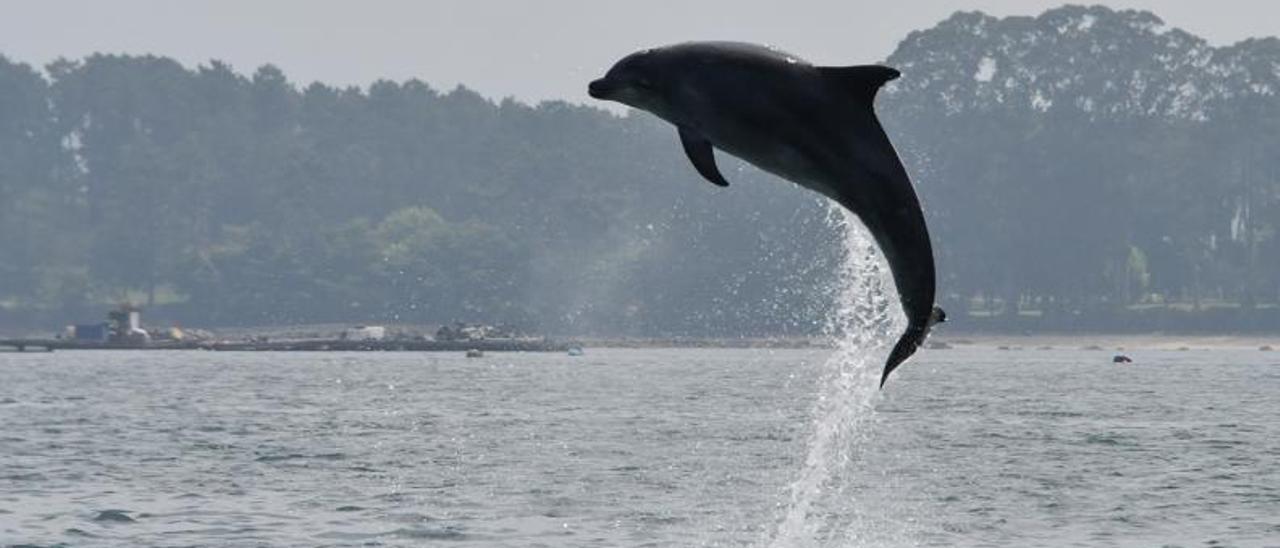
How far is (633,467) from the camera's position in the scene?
196 ft

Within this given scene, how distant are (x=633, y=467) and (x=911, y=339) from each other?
137 ft

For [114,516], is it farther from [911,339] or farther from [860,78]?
[860,78]

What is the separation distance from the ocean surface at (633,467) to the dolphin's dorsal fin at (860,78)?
15.0 metres

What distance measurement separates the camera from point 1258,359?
19262 centimetres

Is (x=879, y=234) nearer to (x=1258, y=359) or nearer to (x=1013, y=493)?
(x=1013, y=493)

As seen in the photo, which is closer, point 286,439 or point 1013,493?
point 1013,493

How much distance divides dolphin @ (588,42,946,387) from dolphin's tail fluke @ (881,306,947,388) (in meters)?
0.20

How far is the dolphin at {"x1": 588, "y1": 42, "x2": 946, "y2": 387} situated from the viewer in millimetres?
17297

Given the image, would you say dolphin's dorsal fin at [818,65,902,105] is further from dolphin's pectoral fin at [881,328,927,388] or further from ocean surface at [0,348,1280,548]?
ocean surface at [0,348,1280,548]

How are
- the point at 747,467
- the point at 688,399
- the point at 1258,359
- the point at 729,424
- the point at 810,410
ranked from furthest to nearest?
the point at 1258,359 < the point at 688,399 < the point at 810,410 < the point at 729,424 < the point at 747,467

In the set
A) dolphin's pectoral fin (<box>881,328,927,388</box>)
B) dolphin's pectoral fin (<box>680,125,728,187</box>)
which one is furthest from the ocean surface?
dolphin's pectoral fin (<box>680,125,728,187</box>)

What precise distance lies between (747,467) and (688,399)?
41.4 meters

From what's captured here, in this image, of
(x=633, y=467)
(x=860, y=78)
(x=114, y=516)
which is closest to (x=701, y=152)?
(x=860, y=78)

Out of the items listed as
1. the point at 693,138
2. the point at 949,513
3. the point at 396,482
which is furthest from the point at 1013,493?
the point at 693,138
